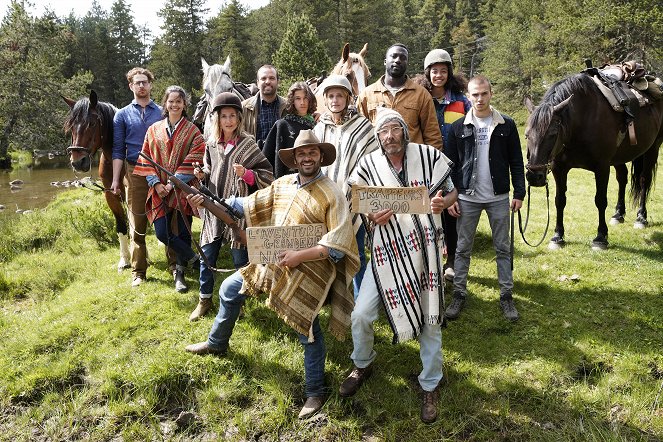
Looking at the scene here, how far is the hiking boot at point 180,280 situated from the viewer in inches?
204

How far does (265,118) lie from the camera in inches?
199

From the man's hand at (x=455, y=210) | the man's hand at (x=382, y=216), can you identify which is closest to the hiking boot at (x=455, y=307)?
the man's hand at (x=455, y=210)

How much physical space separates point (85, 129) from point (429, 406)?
4971 mm

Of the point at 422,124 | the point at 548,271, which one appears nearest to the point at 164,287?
the point at 422,124

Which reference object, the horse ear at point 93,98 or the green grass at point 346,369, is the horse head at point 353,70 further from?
the horse ear at point 93,98

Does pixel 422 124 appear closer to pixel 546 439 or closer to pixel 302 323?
pixel 302 323

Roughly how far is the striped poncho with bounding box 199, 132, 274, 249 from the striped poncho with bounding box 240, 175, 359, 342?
0.81m

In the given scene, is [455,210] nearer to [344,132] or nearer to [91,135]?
[344,132]

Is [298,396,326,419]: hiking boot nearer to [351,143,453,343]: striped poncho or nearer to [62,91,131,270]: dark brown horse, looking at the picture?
[351,143,453,343]: striped poncho

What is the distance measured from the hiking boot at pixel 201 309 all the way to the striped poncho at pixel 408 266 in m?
2.14

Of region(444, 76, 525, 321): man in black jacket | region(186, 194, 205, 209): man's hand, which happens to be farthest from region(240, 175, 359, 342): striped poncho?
region(444, 76, 525, 321): man in black jacket

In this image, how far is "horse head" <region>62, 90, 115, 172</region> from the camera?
17.5ft

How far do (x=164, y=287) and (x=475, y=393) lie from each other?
3.72 metres

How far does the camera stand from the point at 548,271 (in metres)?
5.31
